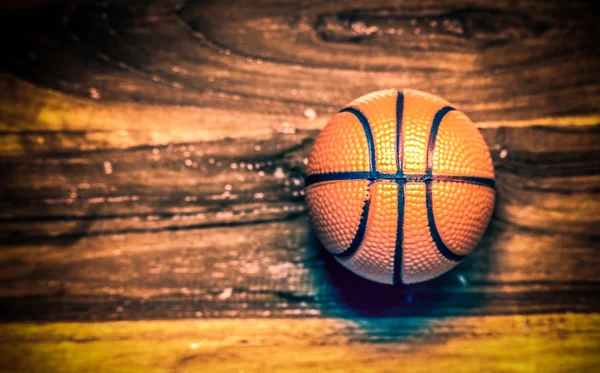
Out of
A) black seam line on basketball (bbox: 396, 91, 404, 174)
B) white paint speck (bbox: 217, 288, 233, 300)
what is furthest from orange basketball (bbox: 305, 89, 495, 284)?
white paint speck (bbox: 217, 288, 233, 300)

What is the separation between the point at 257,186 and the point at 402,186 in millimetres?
519

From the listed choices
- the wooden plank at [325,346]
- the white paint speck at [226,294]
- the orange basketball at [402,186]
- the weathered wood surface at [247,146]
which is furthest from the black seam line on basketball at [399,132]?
the white paint speck at [226,294]

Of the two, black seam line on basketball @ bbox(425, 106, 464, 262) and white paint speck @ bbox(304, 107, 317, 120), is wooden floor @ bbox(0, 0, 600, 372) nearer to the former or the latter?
white paint speck @ bbox(304, 107, 317, 120)

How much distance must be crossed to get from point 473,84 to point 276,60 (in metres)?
0.62

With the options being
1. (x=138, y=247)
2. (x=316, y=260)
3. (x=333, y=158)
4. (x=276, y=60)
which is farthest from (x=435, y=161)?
(x=138, y=247)

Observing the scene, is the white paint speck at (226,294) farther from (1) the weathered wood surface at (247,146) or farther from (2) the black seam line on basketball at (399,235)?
(2) the black seam line on basketball at (399,235)

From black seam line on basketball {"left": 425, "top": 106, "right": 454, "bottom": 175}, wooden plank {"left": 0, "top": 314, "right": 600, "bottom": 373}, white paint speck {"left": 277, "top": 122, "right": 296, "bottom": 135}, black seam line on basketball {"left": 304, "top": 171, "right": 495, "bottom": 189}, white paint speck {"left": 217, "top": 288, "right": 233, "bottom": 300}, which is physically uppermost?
white paint speck {"left": 277, "top": 122, "right": 296, "bottom": 135}

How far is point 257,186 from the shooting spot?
1.38 meters

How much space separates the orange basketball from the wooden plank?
32 centimetres

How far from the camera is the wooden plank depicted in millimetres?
1310

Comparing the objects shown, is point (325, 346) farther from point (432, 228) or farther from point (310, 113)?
point (310, 113)

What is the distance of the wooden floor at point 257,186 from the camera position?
133 centimetres

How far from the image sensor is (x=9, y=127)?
1.44m

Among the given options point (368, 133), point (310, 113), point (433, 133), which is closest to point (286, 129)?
point (310, 113)
